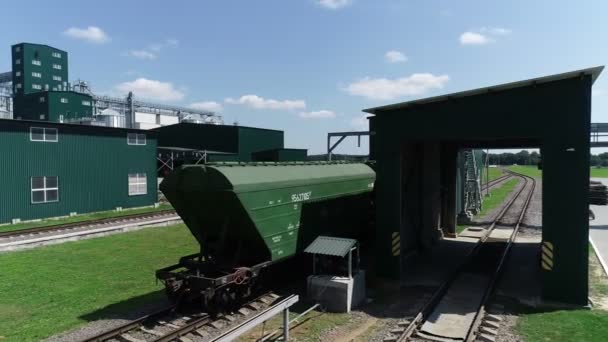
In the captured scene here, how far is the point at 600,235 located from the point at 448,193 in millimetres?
8718


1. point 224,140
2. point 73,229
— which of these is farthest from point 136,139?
point 224,140

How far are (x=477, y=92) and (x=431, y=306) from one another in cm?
681

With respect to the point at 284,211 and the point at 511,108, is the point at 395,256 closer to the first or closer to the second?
→ the point at 284,211

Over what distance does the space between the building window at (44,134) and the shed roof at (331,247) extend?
70.1ft

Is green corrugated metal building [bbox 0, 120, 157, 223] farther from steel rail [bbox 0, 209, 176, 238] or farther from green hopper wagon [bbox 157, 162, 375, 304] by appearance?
green hopper wagon [bbox 157, 162, 375, 304]

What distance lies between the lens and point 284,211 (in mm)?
13234

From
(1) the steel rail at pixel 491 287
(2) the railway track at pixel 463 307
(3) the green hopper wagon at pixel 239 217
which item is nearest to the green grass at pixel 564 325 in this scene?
(2) the railway track at pixel 463 307

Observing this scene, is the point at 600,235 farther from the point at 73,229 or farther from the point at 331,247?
the point at 73,229

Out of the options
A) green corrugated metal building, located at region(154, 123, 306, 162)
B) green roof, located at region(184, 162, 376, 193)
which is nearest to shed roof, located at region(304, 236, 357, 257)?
green roof, located at region(184, 162, 376, 193)

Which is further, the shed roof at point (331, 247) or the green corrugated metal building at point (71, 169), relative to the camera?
the green corrugated metal building at point (71, 169)

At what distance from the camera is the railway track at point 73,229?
20.5m

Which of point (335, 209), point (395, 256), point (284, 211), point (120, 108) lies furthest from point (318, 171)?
point (120, 108)

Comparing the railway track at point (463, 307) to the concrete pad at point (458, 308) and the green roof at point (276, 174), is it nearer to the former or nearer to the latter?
the concrete pad at point (458, 308)

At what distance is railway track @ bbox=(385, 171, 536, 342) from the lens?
36.1ft
